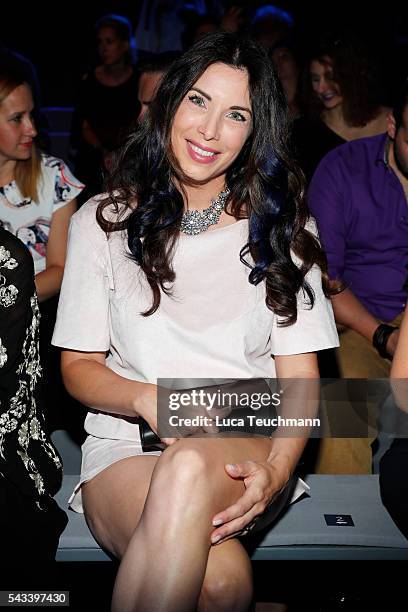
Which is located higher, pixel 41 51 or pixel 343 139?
pixel 343 139

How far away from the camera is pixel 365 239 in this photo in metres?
2.80

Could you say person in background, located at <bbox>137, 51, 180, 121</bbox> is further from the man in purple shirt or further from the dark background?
the dark background

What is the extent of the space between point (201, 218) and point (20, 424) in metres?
0.65

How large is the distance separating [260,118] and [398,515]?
952mm

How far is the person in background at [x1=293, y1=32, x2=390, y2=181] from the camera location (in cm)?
355

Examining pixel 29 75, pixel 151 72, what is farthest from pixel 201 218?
pixel 151 72

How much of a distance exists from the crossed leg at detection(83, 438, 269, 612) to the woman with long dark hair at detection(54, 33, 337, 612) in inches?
5.4

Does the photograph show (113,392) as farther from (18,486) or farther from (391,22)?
(391,22)

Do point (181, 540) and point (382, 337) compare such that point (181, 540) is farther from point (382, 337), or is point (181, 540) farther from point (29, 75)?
point (29, 75)

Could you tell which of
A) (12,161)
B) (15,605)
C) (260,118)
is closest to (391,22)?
(12,161)

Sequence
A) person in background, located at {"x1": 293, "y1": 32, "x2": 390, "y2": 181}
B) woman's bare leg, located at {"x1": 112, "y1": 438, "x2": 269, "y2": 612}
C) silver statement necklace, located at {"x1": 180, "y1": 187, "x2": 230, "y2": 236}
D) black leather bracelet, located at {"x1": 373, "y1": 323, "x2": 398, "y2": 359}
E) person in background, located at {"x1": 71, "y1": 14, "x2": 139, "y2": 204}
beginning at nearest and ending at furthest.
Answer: woman's bare leg, located at {"x1": 112, "y1": 438, "x2": 269, "y2": 612}, silver statement necklace, located at {"x1": 180, "y1": 187, "x2": 230, "y2": 236}, black leather bracelet, located at {"x1": 373, "y1": 323, "x2": 398, "y2": 359}, person in background, located at {"x1": 293, "y1": 32, "x2": 390, "y2": 181}, person in background, located at {"x1": 71, "y1": 14, "x2": 139, "y2": 204}

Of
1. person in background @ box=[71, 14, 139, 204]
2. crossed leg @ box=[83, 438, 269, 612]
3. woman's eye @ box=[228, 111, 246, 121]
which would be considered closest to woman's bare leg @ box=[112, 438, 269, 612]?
crossed leg @ box=[83, 438, 269, 612]

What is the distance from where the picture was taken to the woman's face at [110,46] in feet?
16.8

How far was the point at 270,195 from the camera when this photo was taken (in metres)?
2.19
